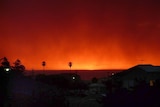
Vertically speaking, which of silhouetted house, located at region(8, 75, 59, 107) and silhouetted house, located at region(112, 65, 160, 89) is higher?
silhouetted house, located at region(112, 65, 160, 89)

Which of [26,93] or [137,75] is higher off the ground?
[137,75]

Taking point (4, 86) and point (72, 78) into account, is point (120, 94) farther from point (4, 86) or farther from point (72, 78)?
point (72, 78)

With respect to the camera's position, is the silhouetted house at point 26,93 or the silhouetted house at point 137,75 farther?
the silhouetted house at point 137,75

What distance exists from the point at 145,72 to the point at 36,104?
116 ft

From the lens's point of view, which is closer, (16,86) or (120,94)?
(120,94)

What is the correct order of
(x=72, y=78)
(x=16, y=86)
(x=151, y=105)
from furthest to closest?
(x=72, y=78) < (x=16, y=86) < (x=151, y=105)

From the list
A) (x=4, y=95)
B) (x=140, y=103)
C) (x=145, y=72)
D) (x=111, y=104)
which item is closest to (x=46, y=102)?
(x=4, y=95)

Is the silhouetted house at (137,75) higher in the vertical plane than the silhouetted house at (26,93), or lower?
higher

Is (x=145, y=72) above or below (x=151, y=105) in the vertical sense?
above

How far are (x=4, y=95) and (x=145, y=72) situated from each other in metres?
37.5

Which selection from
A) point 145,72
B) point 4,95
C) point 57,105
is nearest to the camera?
point 4,95

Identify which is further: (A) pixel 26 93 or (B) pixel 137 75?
(B) pixel 137 75

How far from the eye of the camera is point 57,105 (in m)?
30.0

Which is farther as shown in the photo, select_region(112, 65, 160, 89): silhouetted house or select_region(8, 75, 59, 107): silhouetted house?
select_region(112, 65, 160, 89): silhouetted house
